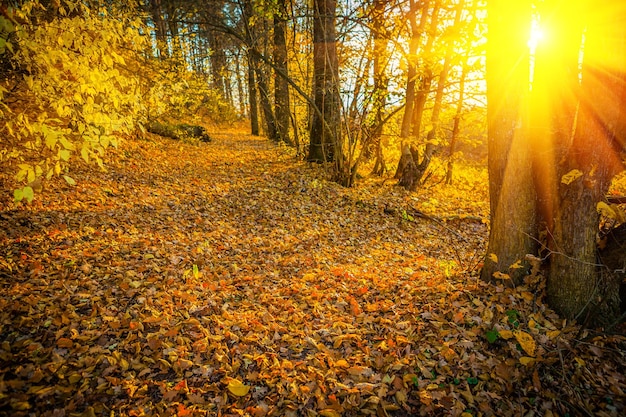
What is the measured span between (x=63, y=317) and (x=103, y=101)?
267 centimetres

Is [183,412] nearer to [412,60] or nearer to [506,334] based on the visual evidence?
[506,334]

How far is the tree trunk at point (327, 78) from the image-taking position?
27.2 feet

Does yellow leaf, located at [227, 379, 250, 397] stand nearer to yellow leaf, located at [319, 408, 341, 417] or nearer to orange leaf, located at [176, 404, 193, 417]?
orange leaf, located at [176, 404, 193, 417]

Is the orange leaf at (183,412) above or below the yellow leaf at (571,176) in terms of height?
below

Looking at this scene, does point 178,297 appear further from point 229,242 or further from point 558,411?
point 558,411

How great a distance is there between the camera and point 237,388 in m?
2.79

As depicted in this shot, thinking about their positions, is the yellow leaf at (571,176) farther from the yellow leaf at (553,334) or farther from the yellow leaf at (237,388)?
the yellow leaf at (237,388)

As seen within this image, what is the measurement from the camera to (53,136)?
2883 mm

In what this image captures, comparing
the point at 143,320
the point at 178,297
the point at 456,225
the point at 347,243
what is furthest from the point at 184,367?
the point at 456,225

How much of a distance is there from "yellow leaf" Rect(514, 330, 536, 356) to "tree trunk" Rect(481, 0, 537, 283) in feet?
2.58

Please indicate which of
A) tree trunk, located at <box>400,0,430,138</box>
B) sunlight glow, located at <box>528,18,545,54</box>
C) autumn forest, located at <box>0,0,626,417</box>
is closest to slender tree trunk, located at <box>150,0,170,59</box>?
autumn forest, located at <box>0,0,626,417</box>

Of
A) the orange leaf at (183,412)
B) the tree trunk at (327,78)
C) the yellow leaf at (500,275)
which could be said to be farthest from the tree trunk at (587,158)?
the tree trunk at (327,78)

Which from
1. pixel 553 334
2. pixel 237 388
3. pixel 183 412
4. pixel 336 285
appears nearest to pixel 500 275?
pixel 553 334

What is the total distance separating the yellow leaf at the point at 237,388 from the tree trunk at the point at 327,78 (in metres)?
6.81
